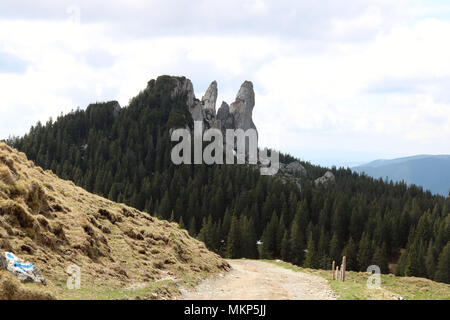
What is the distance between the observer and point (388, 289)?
43.9 metres

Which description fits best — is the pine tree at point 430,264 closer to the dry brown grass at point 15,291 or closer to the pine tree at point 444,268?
the pine tree at point 444,268

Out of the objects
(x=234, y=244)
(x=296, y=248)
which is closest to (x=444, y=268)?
(x=296, y=248)

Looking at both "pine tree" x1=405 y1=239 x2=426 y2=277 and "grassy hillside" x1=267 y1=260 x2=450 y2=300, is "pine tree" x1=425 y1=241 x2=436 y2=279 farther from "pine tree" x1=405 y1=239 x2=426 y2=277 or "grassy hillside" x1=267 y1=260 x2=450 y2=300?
"grassy hillside" x1=267 y1=260 x2=450 y2=300

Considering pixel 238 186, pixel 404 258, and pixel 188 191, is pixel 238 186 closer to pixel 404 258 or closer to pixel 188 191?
pixel 188 191

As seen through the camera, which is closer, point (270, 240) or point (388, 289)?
point (388, 289)

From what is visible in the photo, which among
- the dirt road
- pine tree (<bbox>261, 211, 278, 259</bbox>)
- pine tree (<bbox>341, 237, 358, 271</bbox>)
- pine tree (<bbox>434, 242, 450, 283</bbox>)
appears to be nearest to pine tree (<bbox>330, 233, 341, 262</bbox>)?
pine tree (<bbox>341, 237, 358, 271</bbox>)

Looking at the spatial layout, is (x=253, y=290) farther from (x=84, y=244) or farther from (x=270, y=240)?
(x=270, y=240)

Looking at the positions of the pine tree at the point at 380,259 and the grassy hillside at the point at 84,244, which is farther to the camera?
the pine tree at the point at 380,259

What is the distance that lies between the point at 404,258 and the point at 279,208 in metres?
53.8

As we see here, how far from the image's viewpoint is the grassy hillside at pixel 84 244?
2329 cm

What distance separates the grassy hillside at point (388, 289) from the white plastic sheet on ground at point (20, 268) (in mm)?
19284

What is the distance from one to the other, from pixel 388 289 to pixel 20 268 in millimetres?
38380

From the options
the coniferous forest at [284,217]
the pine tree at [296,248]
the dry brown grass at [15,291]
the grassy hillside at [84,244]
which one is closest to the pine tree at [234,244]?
the coniferous forest at [284,217]

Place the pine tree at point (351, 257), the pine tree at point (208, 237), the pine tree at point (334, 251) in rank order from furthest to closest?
the pine tree at point (334, 251) < the pine tree at point (208, 237) < the pine tree at point (351, 257)
